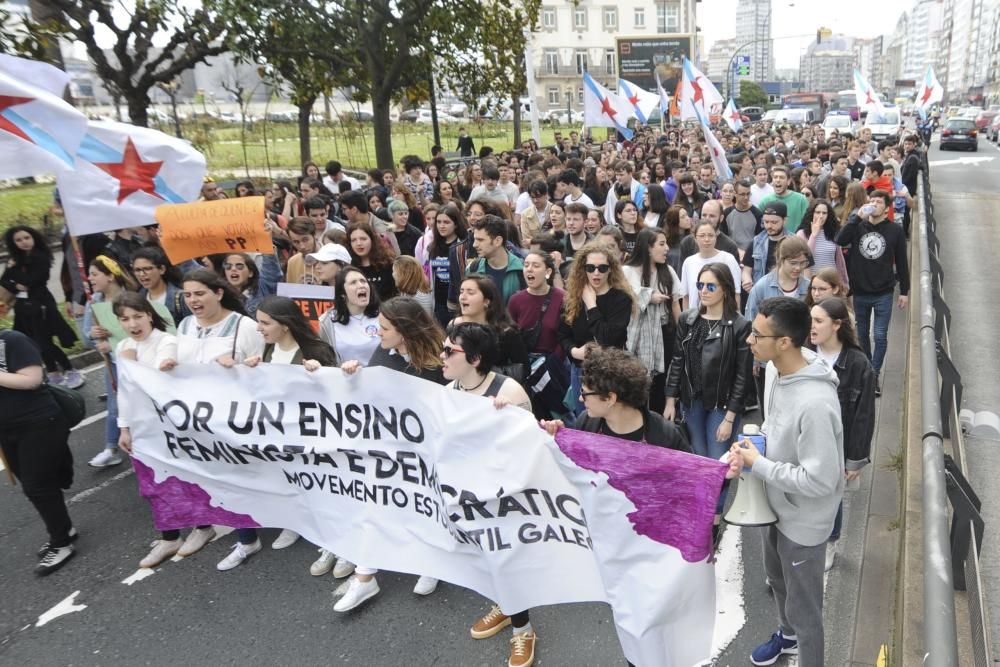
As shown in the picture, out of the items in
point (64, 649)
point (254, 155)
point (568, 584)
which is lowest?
→ point (64, 649)

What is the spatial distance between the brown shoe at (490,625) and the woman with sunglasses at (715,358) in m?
1.38

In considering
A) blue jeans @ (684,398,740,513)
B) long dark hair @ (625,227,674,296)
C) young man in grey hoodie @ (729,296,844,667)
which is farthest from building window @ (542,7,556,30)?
young man in grey hoodie @ (729,296,844,667)

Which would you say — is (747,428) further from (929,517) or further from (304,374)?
(304,374)

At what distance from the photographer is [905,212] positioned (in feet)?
35.8

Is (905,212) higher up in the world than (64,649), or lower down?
higher up

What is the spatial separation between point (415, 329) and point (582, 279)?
133 centimetres

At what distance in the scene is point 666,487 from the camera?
113 inches

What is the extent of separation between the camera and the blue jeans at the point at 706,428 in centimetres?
430

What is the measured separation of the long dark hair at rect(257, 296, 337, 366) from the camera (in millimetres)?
4219

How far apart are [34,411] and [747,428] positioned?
156 inches

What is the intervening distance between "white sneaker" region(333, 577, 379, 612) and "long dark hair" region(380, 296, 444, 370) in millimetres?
1203

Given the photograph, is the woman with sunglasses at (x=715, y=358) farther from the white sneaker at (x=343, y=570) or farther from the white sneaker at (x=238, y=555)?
the white sneaker at (x=238, y=555)

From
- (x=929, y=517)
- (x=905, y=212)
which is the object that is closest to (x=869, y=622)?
(x=929, y=517)

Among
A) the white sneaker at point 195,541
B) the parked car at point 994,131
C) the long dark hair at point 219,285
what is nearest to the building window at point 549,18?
the parked car at point 994,131
